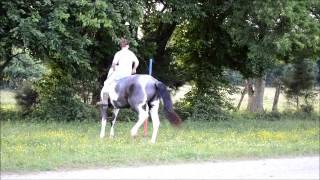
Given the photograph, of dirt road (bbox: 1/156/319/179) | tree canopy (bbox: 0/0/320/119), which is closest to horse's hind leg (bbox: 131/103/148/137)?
dirt road (bbox: 1/156/319/179)

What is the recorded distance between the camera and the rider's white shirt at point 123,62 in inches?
640

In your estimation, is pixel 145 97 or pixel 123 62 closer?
pixel 145 97

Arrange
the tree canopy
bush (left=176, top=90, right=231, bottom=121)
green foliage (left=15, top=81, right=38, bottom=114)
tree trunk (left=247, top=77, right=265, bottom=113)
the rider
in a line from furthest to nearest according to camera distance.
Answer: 1. tree trunk (left=247, top=77, right=265, bottom=113)
2. green foliage (left=15, top=81, right=38, bottom=114)
3. bush (left=176, top=90, right=231, bottom=121)
4. the tree canopy
5. the rider

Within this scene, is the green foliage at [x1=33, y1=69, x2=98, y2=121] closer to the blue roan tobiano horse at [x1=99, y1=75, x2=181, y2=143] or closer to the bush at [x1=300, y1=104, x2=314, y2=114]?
the blue roan tobiano horse at [x1=99, y1=75, x2=181, y2=143]

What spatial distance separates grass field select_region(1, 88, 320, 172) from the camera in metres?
12.2

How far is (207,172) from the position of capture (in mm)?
11258

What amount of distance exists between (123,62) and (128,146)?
2.89m

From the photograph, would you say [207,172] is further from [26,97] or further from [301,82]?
[301,82]

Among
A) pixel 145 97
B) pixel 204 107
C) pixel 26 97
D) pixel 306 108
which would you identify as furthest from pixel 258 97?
pixel 145 97

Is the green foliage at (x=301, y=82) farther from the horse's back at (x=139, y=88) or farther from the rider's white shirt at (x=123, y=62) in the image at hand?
the horse's back at (x=139, y=88)

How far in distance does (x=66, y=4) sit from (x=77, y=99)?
4.90 metres

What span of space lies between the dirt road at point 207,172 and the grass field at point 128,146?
0.58 meters

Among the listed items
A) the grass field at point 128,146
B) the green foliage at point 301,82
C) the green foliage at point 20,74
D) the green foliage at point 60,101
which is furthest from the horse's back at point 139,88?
the green foliage at point 301,82

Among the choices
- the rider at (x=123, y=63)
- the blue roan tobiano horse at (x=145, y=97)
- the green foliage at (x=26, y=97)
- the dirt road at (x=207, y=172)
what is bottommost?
the dirt road at (x=207, y=172)
